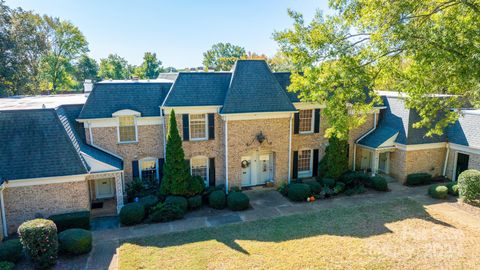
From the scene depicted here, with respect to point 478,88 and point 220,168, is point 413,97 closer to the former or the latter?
point 478,88

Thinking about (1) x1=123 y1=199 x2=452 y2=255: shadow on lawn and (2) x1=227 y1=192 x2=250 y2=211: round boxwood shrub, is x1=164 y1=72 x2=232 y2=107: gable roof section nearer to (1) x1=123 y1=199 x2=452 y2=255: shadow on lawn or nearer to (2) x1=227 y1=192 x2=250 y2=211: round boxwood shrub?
(2) x1=227 y1=192 x2=250 y2=211: round boxwood shrub

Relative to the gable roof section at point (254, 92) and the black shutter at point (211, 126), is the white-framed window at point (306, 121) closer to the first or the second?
the gable roof section at point (254, 92)

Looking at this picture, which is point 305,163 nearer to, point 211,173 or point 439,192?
point 211,173

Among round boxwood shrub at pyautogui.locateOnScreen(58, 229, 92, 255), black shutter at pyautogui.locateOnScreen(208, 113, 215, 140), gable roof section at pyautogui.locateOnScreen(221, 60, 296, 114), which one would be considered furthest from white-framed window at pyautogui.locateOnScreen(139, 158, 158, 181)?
round boxwood shrub at pyautogui.locateOnScreen(58, 229, 92, 255)

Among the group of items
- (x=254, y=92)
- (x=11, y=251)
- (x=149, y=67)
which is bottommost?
(x=11, y=251)

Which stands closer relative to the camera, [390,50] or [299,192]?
[390,50]

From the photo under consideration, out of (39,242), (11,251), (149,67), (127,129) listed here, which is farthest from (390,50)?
(149,67)

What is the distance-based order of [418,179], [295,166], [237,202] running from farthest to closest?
1. [295,166]
2. [418,179]
3. [237,202]

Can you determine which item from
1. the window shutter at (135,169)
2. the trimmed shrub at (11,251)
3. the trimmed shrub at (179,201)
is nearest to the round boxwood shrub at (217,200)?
the trimmed shrub at (179,201)
